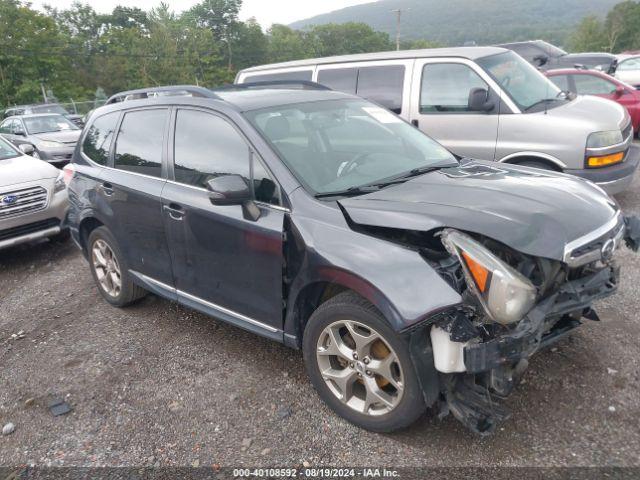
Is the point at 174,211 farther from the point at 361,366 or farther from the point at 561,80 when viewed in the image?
the point at 561,80

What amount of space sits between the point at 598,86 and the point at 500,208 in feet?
28.5

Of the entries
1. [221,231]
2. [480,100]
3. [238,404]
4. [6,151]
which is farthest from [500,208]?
[6,151]

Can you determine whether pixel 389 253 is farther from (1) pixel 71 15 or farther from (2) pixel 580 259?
(1) pixel 71 15

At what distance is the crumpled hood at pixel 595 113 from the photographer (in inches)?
214

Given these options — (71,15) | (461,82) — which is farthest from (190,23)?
(461,82)

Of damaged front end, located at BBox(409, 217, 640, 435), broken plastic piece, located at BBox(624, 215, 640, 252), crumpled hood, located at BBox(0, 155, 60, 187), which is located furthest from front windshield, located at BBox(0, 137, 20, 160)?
broken plastic piece, located at BBox(624, 215, 640, 252)

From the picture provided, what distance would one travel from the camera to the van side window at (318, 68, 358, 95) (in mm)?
6766

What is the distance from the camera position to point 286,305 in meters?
2.98

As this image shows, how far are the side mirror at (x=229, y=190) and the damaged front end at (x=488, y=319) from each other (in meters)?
1.17

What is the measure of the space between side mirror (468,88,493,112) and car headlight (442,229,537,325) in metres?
3.84

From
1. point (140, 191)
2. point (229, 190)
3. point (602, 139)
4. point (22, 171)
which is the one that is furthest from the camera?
point (22, 171)

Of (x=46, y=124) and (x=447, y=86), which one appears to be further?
(x=46, y=124)

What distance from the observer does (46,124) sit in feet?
43.8

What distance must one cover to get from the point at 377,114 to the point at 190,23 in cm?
8657
